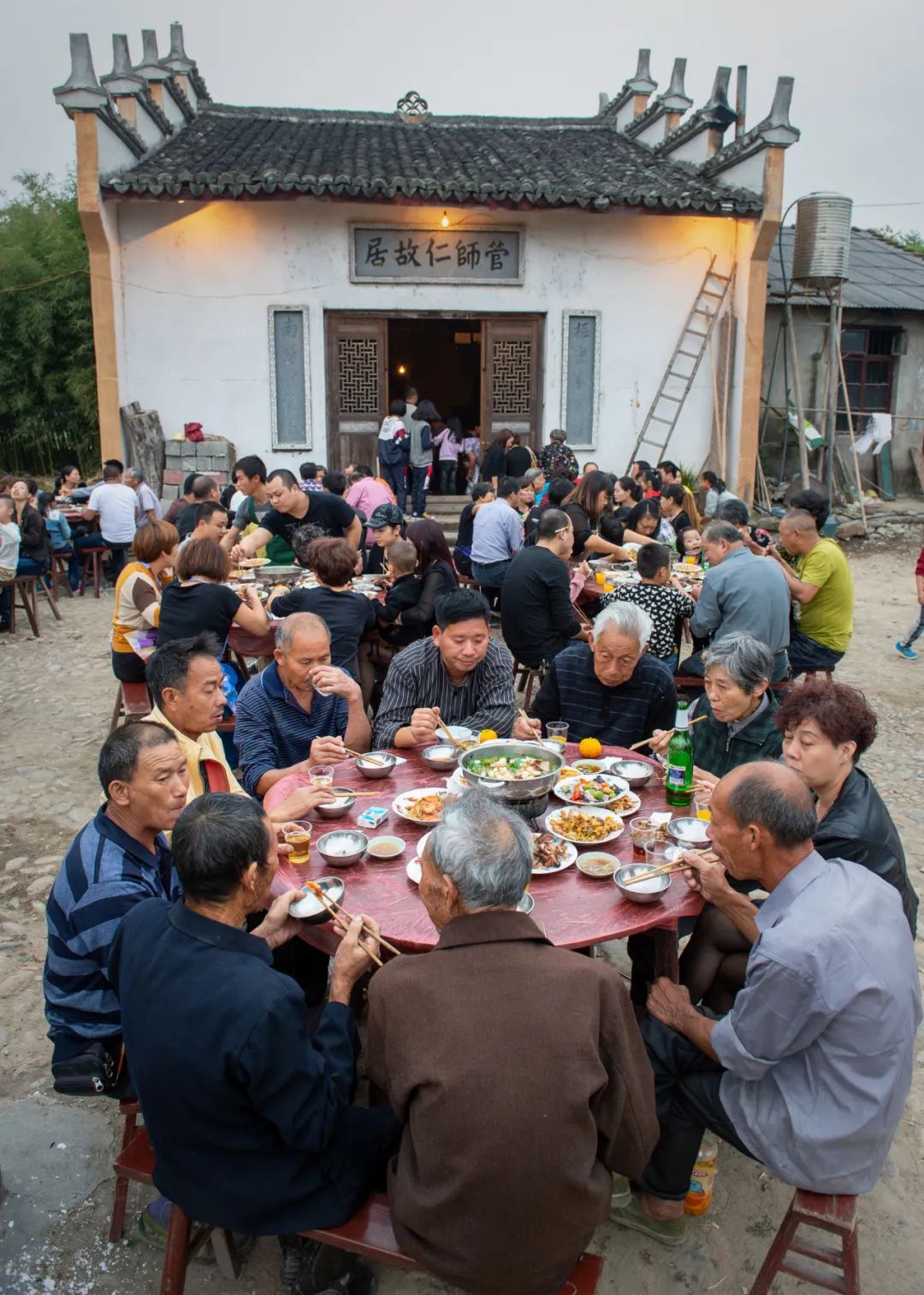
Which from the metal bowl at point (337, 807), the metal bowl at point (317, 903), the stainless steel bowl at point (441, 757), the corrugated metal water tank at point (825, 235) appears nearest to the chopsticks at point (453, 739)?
the stainless steel bowl at point (441, 757)

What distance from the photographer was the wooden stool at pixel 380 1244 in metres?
2.07

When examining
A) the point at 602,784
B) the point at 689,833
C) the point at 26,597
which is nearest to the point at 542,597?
the point at 602,784

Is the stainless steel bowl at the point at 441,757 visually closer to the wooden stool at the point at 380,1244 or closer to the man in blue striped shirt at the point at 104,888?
the man in blue striped shirt at the point at 104,888

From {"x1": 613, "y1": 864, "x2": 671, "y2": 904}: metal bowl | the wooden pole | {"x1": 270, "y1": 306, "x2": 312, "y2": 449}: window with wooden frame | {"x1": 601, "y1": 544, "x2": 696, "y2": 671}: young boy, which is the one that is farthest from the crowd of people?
the wooden pole

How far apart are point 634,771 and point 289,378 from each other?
33.8 ft

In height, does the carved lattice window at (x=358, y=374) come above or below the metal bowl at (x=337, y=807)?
above

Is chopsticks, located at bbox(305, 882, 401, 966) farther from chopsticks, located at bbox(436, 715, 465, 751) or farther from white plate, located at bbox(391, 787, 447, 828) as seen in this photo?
chopsticks, located at bbox(436, 715, 465, 751)

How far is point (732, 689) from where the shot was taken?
3602 millimetres

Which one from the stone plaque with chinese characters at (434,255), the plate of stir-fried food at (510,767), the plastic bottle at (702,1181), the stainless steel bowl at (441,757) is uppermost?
the stone plaque with chinese characters at (434,255)

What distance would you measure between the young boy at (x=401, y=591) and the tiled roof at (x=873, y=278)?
10.9 meters

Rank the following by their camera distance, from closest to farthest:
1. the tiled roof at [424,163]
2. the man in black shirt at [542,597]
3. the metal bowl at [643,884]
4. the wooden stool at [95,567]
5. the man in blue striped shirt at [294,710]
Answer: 1. the metal bowl at [643,884]
2. the man in blue striped shirt at [294,710]
3. the man in black shirt at [542,597]
4. the wooden stool at [95,567]
5. the tiled roof at [424,163]

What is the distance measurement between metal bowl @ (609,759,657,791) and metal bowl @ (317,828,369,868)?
40.0 inches

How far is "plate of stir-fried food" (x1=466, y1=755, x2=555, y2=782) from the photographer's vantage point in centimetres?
320

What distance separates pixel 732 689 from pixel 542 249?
1057 centimetres
